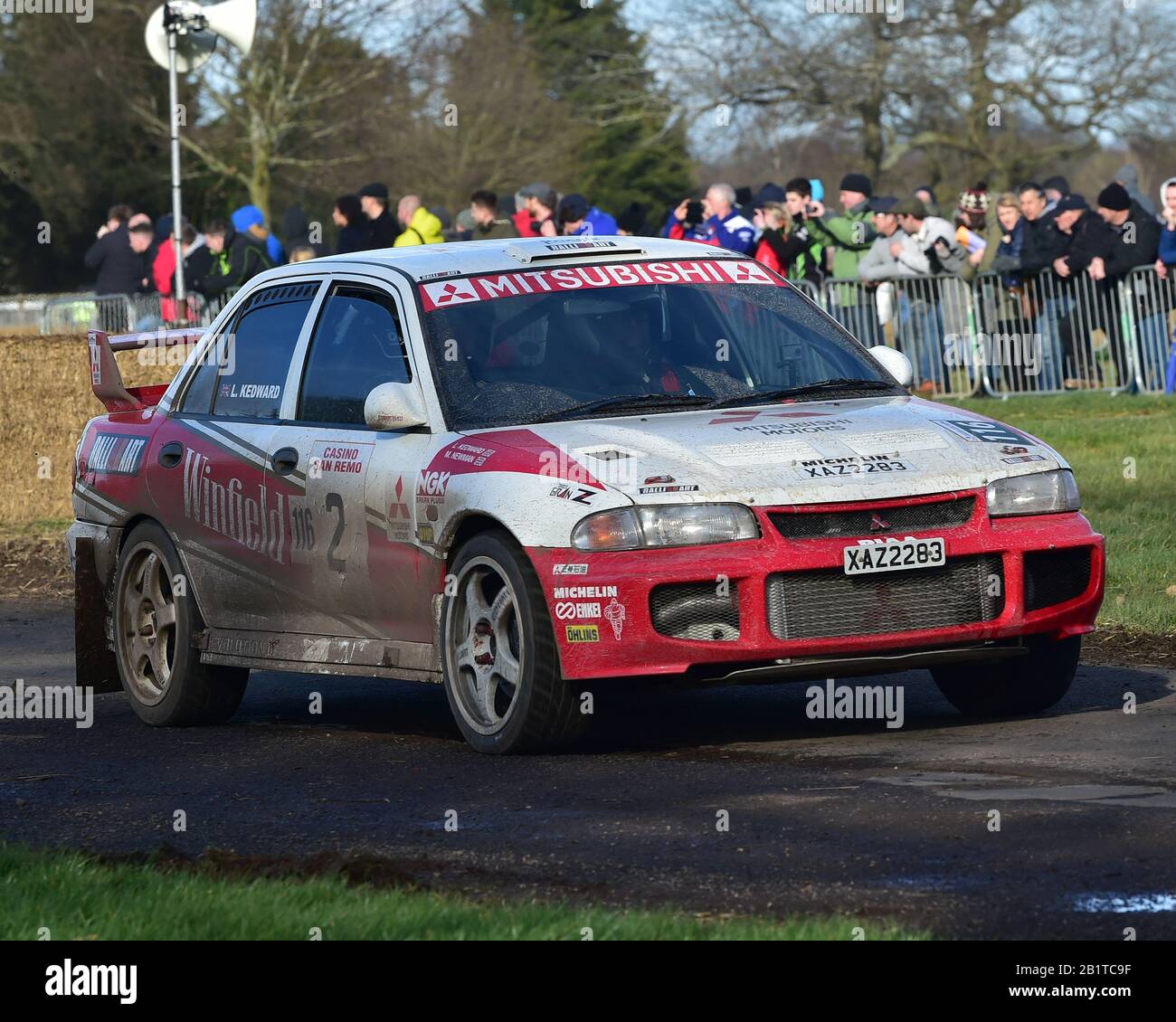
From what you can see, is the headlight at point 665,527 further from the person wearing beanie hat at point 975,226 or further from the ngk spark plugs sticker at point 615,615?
the person wearing beanie hat at point 975,226

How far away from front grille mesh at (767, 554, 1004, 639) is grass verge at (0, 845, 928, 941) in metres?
2.34

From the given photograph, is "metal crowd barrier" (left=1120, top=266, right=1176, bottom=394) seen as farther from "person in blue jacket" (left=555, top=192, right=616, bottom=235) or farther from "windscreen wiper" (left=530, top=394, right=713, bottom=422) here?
"windscreen wiper" (left=530, top=394, right=713, bottom=422)

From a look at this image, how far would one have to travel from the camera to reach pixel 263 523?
9.46m

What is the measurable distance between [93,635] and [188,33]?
13253 mm

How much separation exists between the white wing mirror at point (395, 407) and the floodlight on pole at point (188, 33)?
1373 centimetres

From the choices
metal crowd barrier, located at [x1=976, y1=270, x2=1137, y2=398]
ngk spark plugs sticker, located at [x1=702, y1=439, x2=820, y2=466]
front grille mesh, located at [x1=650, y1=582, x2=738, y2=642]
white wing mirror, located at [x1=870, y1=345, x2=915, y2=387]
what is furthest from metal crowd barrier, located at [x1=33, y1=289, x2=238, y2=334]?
front grille mesh, located at [x1=650, y1=582, x2=738, y2=642]

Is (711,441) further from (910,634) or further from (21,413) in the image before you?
(21,413)

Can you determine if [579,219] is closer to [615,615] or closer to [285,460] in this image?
[285,460]

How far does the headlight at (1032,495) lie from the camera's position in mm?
8234

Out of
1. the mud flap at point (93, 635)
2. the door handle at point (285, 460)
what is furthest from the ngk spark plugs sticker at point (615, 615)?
the mud flap at point (93, 635)

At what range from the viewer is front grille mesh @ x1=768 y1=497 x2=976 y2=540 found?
26.0 ft

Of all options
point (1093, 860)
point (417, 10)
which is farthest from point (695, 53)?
point (1093, 860)

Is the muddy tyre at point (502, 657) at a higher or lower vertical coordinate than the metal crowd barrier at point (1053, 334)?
lower

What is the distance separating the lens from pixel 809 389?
904cm
